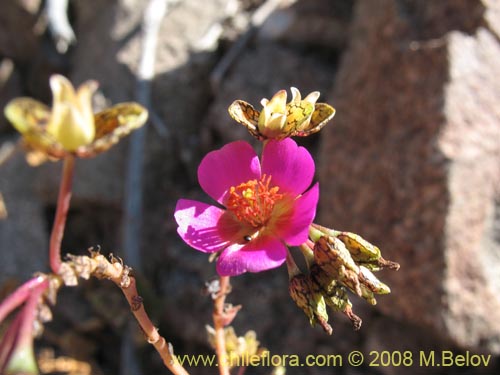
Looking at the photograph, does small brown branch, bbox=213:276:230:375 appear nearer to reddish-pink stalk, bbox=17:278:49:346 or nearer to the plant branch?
the plant branch

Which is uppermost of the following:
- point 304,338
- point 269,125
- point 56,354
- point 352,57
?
point 269,125

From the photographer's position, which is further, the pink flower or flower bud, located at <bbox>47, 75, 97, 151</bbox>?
the pink flower

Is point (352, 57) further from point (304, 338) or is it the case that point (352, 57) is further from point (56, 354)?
point (56, 354)

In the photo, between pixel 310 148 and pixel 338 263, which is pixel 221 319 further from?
pixel 310 148

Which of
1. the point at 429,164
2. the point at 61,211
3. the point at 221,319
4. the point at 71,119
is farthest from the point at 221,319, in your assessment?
the point at 429,164

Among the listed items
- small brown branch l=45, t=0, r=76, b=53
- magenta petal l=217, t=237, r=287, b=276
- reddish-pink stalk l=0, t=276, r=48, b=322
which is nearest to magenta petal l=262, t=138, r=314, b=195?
magenta petal l=217, t=237, r=287, b=276

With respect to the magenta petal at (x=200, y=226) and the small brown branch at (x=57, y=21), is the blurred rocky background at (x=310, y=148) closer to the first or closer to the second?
the small brown branch at (x=57, y=21)

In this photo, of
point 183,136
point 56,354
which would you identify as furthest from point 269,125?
point 56,354
